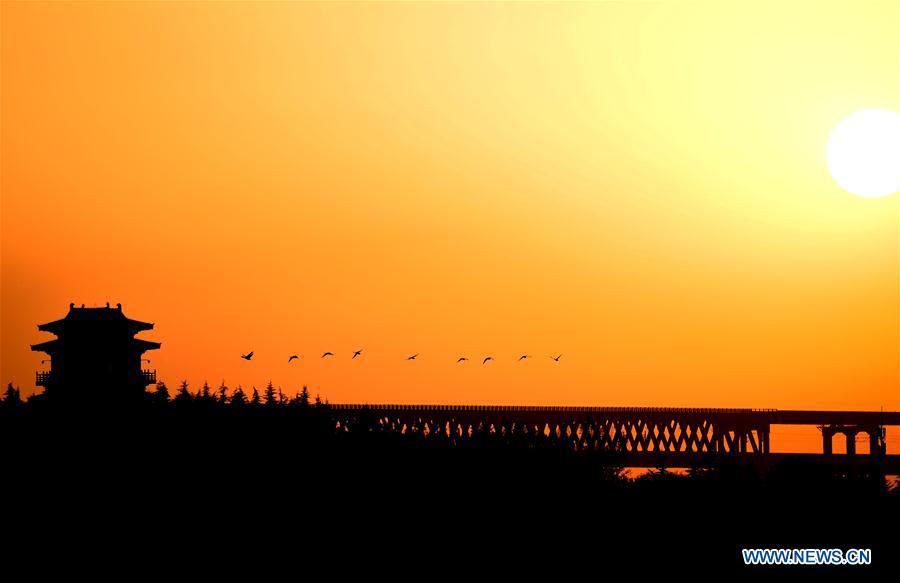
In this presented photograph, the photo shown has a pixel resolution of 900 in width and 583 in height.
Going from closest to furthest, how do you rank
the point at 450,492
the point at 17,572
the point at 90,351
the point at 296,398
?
the point at 17,572 → the point at 450,492 → the point at 90,351 → the point at 296,398

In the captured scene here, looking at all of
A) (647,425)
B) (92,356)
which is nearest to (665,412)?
(647,425)

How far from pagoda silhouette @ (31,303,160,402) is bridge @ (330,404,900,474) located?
60.9 ft

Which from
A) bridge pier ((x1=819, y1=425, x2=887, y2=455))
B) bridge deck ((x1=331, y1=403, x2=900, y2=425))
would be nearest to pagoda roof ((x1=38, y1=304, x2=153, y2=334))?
bridge deck ((x1=331, y1=403, x2=900, y2=425))

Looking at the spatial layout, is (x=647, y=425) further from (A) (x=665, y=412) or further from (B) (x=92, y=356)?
(B) (x=92, y=356)

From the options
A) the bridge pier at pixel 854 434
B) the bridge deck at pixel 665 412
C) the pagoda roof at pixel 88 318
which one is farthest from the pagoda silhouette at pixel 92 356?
the bridge pier at pixel 854 434

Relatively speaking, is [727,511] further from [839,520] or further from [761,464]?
[761,464]

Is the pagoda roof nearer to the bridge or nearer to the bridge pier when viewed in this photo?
the bridge

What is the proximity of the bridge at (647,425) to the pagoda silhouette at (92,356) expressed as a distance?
18.5m

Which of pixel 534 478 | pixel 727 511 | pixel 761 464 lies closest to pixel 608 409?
pixel 761 464

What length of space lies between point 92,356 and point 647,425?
1814 inches

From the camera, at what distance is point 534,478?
4564 inches

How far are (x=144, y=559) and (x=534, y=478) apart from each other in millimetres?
29831

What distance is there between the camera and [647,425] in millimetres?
141750

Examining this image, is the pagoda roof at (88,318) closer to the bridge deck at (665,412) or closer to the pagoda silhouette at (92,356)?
the pagoda silhouette at (92,356)
